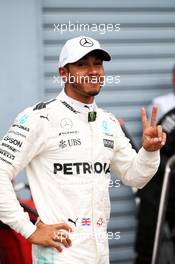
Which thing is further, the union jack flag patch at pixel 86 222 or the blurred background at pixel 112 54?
the blurred background at pixel 112 54

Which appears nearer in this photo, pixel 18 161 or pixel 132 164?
pixel 18 161

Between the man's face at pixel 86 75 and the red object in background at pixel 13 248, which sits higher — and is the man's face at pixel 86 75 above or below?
above

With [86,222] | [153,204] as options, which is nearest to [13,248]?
[86,222]

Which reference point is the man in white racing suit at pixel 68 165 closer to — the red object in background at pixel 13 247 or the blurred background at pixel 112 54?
the red object in background at pixel 13 247

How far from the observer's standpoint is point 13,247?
10.3 feet

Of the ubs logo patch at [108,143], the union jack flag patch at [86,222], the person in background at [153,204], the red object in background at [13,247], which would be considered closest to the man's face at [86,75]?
the ubs logo patch at [108,143]

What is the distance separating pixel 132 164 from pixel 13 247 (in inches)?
28.7

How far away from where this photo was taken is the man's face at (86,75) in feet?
9.02

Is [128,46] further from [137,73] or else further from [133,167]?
[133,167]

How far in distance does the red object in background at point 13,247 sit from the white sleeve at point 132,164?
0.52 meters

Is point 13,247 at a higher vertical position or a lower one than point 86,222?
lower

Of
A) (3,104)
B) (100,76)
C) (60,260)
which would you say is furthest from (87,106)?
(3,104)

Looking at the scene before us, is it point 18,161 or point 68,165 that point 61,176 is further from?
point 18,161

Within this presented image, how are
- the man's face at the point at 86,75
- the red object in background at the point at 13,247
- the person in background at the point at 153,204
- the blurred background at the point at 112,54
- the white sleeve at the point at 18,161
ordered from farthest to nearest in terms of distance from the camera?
1. the blurred background at the point at 112,54
2. the person in background at the point at 153,204
3. the red object in background at the point at 13,247
4. the man's face at the point at 86,75
5. the white sleeve at the point at 18,161
